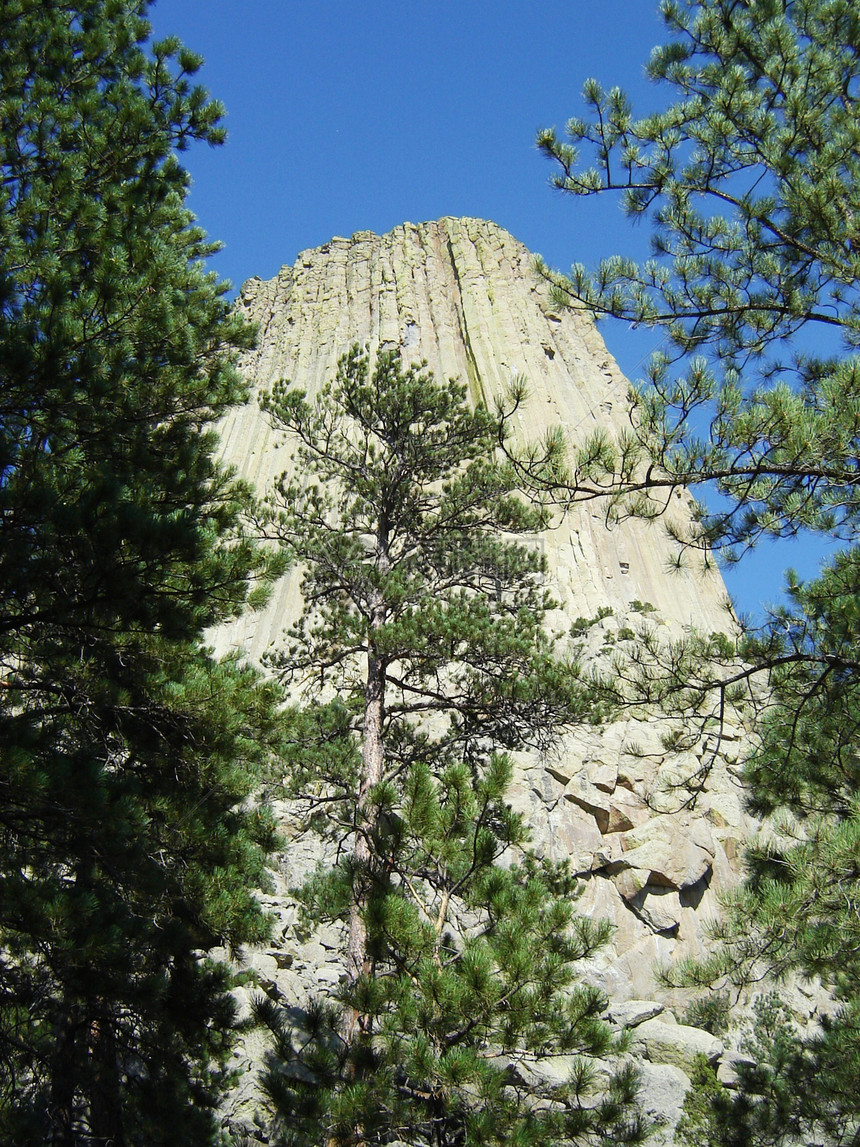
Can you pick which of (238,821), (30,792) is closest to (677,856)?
(238,821)

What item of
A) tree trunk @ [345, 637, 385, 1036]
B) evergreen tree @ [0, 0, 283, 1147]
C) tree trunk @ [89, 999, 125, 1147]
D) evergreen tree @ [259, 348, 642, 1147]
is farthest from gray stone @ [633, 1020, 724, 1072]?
tree trunk @ [89, 999, 125, 1147]

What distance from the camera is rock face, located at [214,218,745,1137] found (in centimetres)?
1712

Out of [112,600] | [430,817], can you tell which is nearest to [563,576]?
[430,817]

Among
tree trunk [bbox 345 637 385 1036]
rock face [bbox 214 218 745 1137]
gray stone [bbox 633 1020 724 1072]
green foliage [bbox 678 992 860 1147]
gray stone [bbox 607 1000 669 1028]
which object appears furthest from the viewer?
rock face [bbox 214 218 745 1137]

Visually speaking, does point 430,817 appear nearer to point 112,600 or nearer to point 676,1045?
point 112,600

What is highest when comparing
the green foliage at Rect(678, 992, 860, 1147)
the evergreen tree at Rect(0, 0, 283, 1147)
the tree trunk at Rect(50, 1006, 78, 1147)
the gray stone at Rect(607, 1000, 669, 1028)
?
the evergreen tree at Rect(0, 0, 283, 1147)

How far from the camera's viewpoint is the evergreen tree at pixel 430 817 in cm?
446

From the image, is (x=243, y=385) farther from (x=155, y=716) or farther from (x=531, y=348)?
(x=531, y=348)

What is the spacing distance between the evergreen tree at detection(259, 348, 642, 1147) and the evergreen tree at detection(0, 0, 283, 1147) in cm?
106

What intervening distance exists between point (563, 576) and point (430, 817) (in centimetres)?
2562

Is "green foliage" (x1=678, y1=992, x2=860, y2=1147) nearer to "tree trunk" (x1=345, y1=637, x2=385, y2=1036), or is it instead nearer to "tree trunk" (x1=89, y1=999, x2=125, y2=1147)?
"tree trunk" (x1=345, y1=637, x2=385, y2=1036)

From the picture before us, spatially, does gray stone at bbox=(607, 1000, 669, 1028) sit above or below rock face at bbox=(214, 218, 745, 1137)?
below

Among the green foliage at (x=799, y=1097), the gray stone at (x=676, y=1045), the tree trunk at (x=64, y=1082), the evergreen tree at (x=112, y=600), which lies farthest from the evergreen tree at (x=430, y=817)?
the gray stone at (x=676, y=1045)

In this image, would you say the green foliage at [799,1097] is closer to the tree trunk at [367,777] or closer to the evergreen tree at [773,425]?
the evergreen tree at [773,425]
